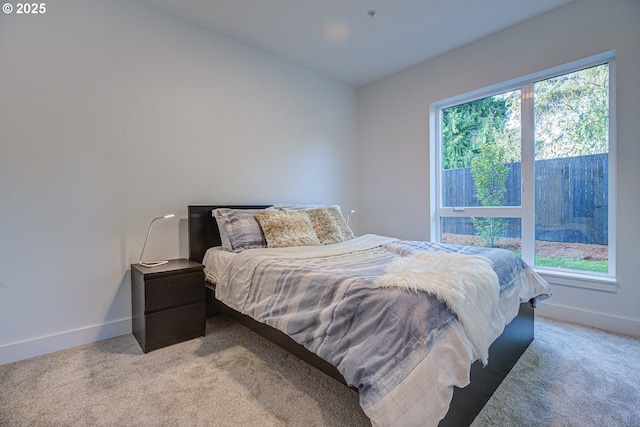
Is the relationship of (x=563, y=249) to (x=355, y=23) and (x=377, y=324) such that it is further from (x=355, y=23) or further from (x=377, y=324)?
(x=355, y=23)

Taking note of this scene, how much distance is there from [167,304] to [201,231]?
76cm

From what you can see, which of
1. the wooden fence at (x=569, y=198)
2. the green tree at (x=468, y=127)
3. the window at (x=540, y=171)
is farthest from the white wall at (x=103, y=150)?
the wooden fence at (x=569, y=198)

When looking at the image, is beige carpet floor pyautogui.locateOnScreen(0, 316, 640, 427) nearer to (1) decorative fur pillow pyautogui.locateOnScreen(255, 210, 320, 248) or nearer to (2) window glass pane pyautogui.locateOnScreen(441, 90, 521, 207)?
(1) decorative fur pillow pyautogui.locateOnScreen(255, 210, 320, 248)

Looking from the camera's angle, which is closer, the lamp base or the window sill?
the lamp base

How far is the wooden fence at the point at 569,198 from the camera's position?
2.50 meters

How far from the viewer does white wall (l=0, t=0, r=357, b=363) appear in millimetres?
1952

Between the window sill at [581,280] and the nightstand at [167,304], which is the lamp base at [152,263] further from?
the window sill at [581,280]

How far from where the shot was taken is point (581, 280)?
248 cm

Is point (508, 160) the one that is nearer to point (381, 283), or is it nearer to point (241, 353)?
point (381, 283)

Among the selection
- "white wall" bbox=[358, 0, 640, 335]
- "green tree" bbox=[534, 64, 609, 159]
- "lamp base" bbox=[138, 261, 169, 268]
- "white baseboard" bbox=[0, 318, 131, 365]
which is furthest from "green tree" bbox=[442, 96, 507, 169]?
"white baseboard" bbox=[0, 318, 131, 365]

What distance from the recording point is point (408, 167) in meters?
3.68

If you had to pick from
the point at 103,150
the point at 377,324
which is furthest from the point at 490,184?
the point at 103,150

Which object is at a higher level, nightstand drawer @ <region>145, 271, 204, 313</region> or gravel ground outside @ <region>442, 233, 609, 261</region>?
gravel ground outside @ <region>442, 233, 609, 261</region>

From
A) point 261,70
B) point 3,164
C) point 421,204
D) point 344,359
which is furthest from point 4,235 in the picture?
point 421,204
